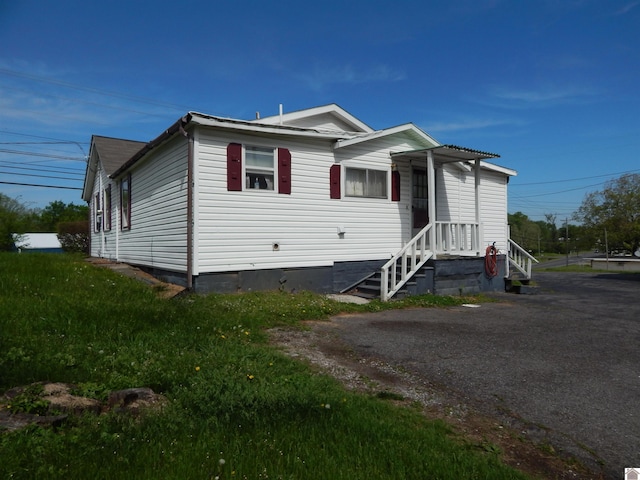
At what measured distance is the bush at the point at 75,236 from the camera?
24.2 meters

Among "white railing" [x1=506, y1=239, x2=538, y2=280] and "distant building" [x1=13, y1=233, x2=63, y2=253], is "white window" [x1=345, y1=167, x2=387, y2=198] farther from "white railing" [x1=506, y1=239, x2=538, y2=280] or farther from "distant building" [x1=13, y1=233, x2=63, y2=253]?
"distant building" [x1=13, y1=233, x2=63, y2=253]

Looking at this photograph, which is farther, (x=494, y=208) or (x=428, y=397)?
(x=494, y=208)

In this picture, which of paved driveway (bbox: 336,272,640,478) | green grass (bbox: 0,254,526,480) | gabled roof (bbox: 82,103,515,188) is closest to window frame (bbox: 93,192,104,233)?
gabled roof (bbox: 82,103,515,188)

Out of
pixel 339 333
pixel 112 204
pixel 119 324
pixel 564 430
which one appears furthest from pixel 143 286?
pixel 112 204

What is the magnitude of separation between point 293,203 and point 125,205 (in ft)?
25.0

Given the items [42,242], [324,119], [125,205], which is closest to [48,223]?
[42,242]

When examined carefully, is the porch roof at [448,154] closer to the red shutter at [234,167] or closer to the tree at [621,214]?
the red shutter at [234,167]

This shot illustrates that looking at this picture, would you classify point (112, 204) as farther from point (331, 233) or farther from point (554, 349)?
point (554, 349)

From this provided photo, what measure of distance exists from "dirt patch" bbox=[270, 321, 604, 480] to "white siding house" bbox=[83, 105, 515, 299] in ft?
11.7

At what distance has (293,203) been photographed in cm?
1095

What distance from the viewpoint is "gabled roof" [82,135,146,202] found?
17703mm

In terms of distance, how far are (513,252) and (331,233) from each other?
8.28m

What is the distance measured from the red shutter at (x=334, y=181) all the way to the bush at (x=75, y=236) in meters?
17.9

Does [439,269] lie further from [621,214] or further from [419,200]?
[621,214]
